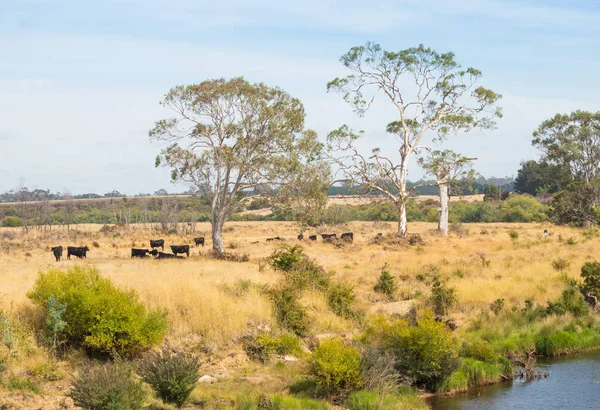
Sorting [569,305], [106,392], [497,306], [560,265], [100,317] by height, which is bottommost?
[497,306]

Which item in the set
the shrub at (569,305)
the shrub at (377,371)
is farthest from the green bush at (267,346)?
the shrub at (569,305)

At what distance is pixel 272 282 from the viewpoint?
21250 mm

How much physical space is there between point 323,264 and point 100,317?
18.4m

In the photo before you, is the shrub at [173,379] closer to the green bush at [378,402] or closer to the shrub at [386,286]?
the green bush at [378,402]

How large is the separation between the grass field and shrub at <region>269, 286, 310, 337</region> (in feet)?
0.99

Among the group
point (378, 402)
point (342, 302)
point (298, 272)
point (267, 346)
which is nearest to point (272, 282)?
point (298, 272)

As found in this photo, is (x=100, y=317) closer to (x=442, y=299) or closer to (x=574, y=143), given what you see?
(x=442, y=299)

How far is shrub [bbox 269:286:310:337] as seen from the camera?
1831cm

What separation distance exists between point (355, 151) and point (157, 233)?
2304cm

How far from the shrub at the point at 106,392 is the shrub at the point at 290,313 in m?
7.19

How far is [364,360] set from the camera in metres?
14.0

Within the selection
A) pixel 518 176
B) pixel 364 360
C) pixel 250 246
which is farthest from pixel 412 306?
pixel 518 176

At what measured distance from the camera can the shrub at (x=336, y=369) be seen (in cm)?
1342

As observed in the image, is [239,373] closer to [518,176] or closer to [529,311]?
[529,311]
